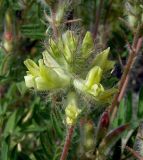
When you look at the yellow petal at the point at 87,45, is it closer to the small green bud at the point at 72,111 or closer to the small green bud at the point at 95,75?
the small green bud at the point at 95,75

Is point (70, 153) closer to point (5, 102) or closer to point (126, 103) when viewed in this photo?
point (126, 103)

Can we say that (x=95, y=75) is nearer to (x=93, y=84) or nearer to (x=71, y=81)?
(x=93, y=84)

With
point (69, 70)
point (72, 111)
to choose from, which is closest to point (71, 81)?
point (69, 70)

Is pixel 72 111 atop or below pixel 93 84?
below

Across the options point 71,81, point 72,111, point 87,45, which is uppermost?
point 87,45

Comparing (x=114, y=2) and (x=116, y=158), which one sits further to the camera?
(x=114, y=2)

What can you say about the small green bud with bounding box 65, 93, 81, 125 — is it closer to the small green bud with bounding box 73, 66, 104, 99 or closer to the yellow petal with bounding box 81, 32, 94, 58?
the small green bud with bounding box 73, 66, 104, 99

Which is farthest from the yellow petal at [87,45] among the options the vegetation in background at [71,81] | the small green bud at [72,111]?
the small green bud at [72,111]

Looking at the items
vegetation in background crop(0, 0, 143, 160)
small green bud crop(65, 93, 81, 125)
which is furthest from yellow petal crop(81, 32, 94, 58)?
small green bud crop(65, 93, 81, 125)

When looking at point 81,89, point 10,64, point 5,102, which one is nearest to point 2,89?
point 5,102
